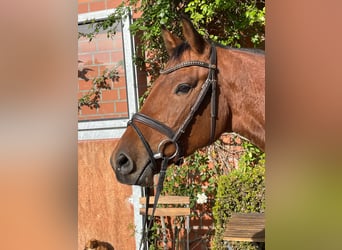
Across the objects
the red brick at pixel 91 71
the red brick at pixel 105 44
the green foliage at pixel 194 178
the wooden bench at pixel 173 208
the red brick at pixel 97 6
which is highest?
the red brick at pixel 97 6

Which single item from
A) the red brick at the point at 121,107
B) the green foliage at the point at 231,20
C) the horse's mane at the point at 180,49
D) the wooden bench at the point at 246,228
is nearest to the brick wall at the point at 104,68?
the red brick at the point at 121,107

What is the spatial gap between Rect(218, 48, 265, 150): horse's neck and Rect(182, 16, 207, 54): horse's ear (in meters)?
0.08

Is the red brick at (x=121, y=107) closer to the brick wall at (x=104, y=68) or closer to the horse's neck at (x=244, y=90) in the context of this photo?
the brick wall at (x=104, y=68)

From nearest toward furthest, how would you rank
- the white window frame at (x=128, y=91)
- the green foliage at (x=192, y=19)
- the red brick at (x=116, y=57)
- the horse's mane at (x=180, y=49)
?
the horse's mane at (x=180, y=49)
the green foliage at (x=192, y=19)
the white window frame at (x=128, y=91)
the red brick at (x=116, y=57)

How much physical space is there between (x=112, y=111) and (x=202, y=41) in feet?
7.17

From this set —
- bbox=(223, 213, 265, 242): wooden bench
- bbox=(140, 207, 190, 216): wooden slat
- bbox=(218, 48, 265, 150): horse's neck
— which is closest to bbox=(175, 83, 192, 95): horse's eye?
bbox=(218, 48, 265, 150): horse's neck

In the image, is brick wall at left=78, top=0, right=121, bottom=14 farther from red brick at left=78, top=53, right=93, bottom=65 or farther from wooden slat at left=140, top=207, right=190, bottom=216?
wooden slat at left=140, top=207, right=190, bottom=216

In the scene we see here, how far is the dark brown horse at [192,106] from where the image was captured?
1462 millimetres

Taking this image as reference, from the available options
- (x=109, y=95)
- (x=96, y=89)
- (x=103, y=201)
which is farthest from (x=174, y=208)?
(x=96, y=89)

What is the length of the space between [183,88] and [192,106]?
3.1 inches

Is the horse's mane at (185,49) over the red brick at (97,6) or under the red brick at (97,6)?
under

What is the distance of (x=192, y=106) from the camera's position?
1.48 meters
